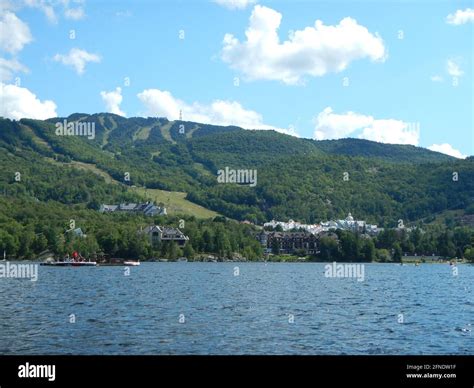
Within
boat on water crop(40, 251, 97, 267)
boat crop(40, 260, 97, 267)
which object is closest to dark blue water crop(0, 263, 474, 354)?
boat crop(40, 260, 97, 267)

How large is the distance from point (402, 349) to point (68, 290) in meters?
47.3

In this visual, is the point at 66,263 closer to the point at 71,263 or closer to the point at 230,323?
the point at 71,263

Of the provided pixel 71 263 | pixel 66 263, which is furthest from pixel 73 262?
pixel 66 263

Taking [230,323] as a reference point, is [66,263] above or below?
below

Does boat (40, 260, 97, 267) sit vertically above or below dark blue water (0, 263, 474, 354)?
below

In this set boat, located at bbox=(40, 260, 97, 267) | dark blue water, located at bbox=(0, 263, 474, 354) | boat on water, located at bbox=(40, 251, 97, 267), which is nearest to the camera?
dark blue water, located at bbox=(0, 263, 474, 354)

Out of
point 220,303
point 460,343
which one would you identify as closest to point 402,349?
point 460,343

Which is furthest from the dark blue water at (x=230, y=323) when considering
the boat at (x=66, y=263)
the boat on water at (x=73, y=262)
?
the boat on water at (x=73, y=262)

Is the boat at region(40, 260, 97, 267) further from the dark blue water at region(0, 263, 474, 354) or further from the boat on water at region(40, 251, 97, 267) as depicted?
the dark blue water at region(0, 263, 474, 354)

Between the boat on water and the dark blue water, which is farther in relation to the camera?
the boat on water

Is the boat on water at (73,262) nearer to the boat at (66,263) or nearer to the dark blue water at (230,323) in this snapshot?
the boat at (66,263)
